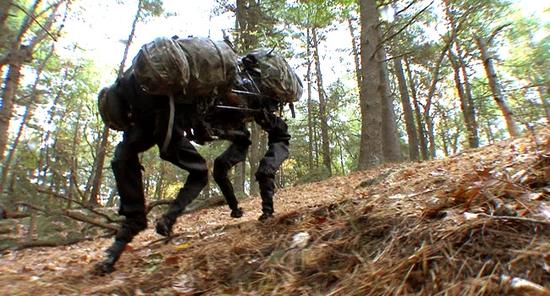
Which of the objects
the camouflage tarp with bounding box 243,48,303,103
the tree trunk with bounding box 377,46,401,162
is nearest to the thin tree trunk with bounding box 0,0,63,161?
the camouflage tarp with bounding box 243,48,303,103

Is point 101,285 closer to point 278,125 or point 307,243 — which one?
point 307,243

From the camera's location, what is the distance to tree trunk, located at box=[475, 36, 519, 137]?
13.0 ft

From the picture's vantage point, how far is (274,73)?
12.7 feet

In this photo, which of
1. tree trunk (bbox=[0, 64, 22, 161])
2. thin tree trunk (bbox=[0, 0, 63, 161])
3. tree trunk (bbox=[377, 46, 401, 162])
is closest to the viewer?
thin tree trunk (bbox=[0, 0, 63, 161])

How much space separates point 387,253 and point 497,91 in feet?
12.1

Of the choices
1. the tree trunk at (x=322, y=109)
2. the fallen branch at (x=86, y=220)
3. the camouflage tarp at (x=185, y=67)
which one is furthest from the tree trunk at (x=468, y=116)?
the camouflage tarp at (x=185, y=67)

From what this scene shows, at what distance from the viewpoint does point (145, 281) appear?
8.20ft

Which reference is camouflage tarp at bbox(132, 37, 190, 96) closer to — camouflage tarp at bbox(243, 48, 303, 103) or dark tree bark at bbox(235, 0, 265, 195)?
camouflage tarp at bbox(243, 48, 303, 103)

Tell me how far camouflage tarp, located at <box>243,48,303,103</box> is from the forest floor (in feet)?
4.02

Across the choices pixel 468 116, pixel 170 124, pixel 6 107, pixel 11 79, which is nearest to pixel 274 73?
pixel 170 124

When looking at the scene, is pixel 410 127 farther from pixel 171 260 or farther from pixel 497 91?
pixel 171 260

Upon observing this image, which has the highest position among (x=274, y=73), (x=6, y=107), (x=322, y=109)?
(x=322, y=109)

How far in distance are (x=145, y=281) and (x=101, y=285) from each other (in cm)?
36

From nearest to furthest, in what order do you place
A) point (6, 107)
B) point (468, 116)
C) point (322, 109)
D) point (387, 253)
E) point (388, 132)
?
point (387, 253) < point (6, 107) < point (388, 132) < point (468, 116) < point (322, 109)
